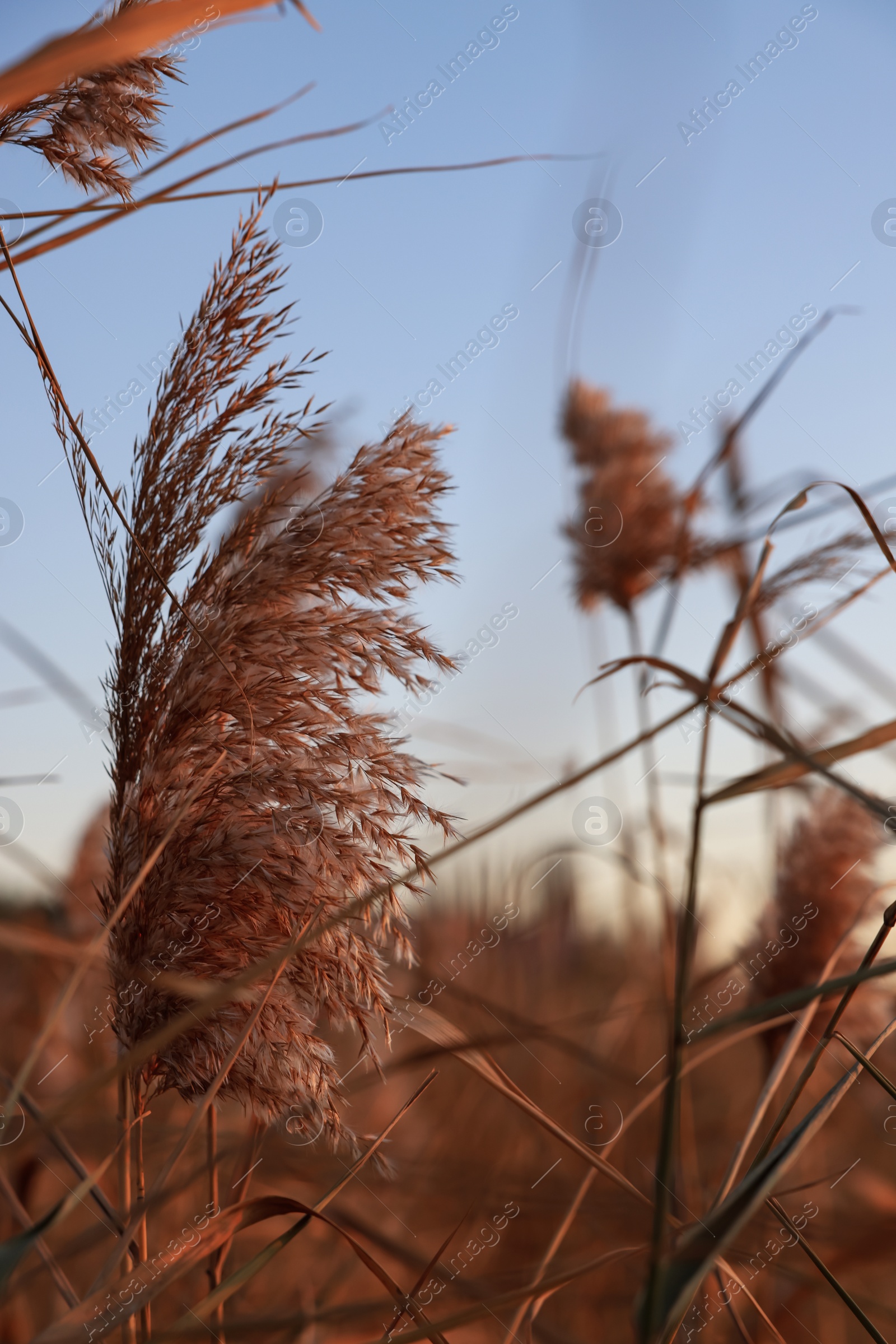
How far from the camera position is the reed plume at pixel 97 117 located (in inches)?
34.9

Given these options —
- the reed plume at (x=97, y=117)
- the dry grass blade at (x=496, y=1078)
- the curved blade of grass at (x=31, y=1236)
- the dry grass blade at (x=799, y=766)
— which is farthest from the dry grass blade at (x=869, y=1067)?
the reed plume at (x=97, y=117)

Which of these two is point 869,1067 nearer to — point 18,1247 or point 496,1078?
point 496,1078

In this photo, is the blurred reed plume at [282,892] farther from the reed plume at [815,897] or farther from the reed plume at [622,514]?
the reed plume at [622,514]

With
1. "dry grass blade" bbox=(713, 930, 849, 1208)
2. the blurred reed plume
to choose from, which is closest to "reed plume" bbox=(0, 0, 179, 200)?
the blurred reed plume

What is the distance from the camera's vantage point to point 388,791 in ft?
2.92

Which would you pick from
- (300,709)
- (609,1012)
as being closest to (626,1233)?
(609,1012)

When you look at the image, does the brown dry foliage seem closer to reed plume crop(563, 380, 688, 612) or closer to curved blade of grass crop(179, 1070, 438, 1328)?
curved blade of grass crop(179, 1070, 438, 1328)

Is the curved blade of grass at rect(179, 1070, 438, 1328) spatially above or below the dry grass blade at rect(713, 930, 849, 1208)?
above

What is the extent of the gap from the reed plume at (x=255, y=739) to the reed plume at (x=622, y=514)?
1380 millimetres

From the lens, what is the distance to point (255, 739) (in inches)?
36.6

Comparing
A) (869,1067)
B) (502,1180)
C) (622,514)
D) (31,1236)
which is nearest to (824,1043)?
(869,1067)

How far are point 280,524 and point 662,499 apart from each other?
1529 millimetres

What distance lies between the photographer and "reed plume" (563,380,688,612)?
2244 millimetres

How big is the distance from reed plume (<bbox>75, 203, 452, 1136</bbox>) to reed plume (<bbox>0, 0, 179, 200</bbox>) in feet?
0.52
